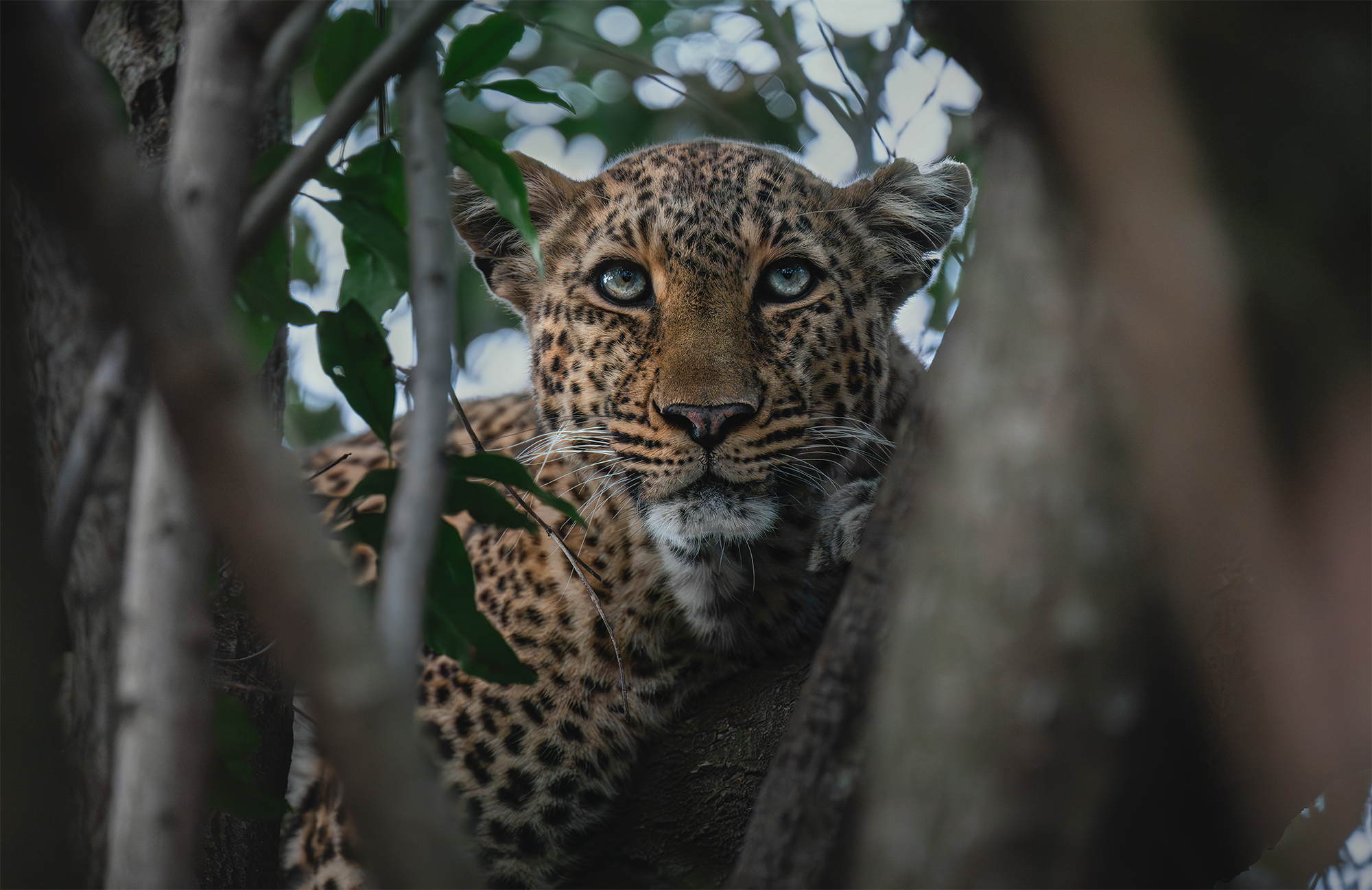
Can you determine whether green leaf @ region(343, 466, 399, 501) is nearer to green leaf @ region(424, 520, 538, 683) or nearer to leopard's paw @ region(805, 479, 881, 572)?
green leaf @ region(424, 520, 538, 683)

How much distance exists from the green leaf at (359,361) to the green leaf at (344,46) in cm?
62

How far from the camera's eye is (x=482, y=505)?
211 cm

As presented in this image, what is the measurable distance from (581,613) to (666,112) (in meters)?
4.09

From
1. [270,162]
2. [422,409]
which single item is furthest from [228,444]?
[270,162]

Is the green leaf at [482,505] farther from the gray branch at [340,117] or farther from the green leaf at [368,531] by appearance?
the gray branch at [340,117]

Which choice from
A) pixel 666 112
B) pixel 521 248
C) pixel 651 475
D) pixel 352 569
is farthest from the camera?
pixel 666 112

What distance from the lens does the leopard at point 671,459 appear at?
324cm

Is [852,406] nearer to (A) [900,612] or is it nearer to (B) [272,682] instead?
(B) [272,682]

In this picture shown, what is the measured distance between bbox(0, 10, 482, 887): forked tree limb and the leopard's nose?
212 cm

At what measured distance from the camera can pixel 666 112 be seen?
666cm

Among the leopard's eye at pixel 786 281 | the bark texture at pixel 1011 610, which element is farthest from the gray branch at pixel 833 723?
the leopard's eye at pixel 786 281

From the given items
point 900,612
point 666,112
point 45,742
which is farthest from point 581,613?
point 666,112

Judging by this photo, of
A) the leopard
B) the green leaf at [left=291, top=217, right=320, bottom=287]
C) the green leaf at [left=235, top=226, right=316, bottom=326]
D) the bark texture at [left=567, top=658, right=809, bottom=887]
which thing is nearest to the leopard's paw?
the leopard

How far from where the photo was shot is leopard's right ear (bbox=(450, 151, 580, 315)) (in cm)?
407
